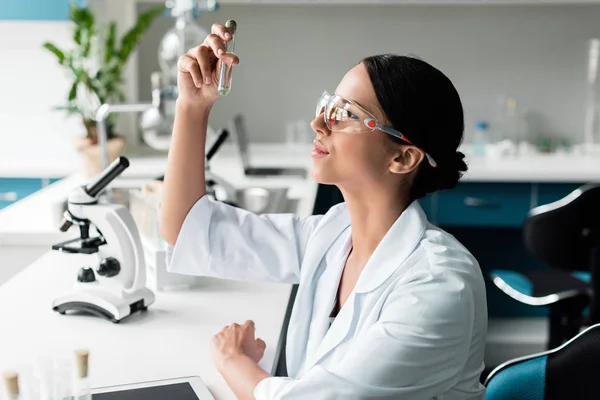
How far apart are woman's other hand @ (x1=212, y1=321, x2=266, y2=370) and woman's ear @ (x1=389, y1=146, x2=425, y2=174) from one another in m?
0.40

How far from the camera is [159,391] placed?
1347 millimetres

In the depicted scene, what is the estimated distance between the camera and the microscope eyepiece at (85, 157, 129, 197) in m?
1.65

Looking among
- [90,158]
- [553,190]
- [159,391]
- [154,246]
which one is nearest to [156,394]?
[159,391]

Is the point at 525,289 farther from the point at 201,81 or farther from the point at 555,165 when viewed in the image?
the point at 201,81

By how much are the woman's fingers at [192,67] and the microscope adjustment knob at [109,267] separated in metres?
0.45

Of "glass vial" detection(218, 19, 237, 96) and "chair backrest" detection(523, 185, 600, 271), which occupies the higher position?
"glass vial" detection(218, 19, 237, 96)

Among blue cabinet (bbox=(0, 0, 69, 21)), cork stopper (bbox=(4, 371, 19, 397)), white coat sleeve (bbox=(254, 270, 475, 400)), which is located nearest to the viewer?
cork stopper (bbox=(4, 371, 19, 397))

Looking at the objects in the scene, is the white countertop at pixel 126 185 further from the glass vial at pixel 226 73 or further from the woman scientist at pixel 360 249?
the glass vial at pixel 226 73

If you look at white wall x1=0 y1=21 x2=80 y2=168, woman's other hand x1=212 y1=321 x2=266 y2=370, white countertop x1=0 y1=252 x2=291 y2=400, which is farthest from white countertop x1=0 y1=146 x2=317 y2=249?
woman's other hand x1=212 y1=321 x2=266 y2=370

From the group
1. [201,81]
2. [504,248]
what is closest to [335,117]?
[201,81]

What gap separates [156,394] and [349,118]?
0.56 metres

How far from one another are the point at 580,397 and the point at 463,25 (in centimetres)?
347

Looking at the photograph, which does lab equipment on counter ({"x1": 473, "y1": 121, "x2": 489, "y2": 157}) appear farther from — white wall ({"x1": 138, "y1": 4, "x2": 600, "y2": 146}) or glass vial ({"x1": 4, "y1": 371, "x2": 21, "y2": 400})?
glass vial ({"x1": 4, "y1": 371, "x2": 21, "y2": 400})

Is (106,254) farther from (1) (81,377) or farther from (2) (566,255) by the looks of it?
(2) (566,255)
